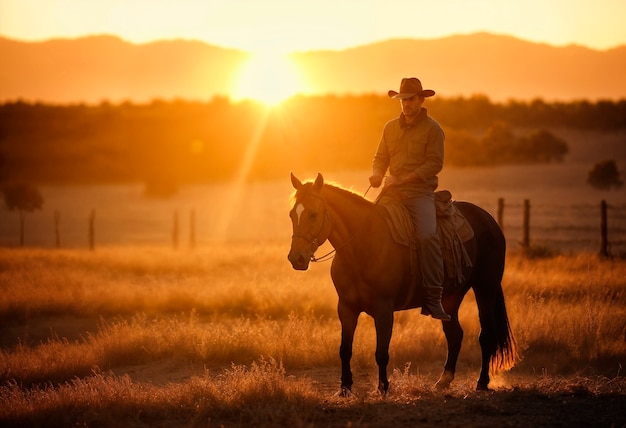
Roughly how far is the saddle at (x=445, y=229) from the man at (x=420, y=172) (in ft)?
0.35

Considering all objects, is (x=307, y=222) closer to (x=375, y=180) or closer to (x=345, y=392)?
(x=375, y=180)

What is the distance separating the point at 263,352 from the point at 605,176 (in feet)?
100

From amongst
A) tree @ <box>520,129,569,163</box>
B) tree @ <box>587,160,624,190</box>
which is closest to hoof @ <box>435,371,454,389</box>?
tree @ <box>587,160,624,190</box>

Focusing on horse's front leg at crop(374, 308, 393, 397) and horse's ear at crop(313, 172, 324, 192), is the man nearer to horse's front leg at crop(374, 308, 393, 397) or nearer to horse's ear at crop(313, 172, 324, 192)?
horse's front leg at crop(374, 308, 393, 397)

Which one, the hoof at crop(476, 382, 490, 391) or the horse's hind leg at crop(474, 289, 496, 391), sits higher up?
the horse's hind leg at crop(474, 289, 496, 391)

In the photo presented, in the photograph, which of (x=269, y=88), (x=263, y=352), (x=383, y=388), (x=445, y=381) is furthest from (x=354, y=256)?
(x=269, y=88)

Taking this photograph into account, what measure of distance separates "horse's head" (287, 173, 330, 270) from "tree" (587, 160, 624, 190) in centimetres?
3262

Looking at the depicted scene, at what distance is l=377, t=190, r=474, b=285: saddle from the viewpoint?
8242 mm

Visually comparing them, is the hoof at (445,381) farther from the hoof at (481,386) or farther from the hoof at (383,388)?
the hoof at (383,388)

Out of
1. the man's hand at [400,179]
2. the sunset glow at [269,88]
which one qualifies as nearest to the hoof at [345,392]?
the man's hand at [400,179]

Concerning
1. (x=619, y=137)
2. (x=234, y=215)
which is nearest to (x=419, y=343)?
(x=234, y=215)

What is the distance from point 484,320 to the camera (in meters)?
9.46

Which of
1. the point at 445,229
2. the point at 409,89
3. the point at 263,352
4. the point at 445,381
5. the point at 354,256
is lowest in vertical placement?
the point at 263,352

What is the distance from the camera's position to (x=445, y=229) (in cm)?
870
